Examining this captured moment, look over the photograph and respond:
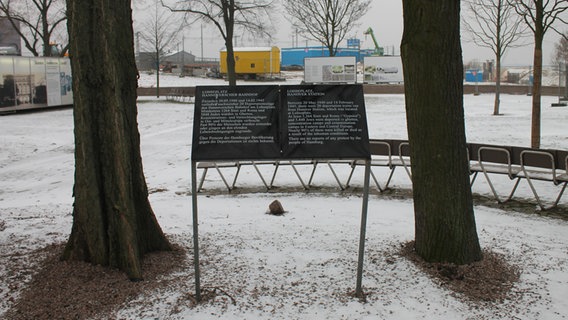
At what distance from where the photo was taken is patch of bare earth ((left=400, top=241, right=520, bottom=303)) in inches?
170

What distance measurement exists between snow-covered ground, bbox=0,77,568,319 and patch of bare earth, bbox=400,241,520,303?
0.09 m

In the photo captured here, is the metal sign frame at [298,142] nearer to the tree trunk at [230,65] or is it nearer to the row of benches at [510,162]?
the row of benches at [510,162]

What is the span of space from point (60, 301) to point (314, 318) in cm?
191

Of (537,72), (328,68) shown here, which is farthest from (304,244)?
(328,68)

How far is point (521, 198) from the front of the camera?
820cm

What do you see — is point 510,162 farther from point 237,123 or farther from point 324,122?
point 237,123

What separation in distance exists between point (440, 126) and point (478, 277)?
1317mm

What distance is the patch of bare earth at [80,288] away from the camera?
3.98 m

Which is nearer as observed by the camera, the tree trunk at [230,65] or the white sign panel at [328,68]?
the tree trunk at [230,65]

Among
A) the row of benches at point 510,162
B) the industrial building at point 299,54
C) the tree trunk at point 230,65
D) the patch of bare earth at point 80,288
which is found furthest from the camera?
the industrial building at point 299,54

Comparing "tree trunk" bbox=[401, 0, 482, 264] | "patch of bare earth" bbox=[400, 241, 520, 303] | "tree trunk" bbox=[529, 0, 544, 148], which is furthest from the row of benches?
"tree trunk" bbox=[529, 0, 544, 148]

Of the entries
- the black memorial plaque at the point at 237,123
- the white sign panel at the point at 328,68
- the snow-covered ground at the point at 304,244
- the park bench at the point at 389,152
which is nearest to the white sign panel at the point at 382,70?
the white sign panel at the point at 328,68

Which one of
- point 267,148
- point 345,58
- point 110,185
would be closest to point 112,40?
point 110,185

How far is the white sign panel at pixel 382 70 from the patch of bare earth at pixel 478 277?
3956 cm
